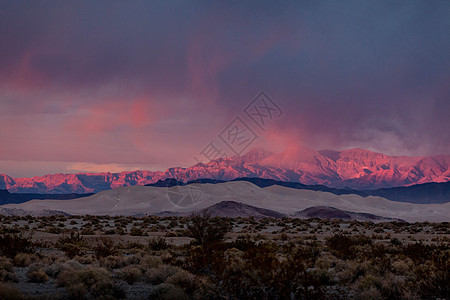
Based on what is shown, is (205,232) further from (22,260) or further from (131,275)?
(131,275)

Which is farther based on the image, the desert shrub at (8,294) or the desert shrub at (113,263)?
the desert shrub at (113,263)

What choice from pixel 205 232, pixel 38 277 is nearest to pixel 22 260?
pixel 38 277

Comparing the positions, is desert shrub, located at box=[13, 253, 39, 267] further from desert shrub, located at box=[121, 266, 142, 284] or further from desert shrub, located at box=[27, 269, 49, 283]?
desert shrub, located at box=[121, 266, 142, 284]

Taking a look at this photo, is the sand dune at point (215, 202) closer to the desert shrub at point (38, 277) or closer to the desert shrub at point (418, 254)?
the desert shrub at point (418, 254)

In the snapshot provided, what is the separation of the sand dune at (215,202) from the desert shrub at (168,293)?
87320 millimetres

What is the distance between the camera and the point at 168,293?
8906mm

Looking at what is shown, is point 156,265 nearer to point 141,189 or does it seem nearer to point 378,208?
point 141,189

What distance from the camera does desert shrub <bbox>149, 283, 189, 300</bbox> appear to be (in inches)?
343

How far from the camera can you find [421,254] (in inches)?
643

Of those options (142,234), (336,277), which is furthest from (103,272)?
(142,234)

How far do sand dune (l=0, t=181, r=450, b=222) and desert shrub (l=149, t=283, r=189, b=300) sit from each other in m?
87.3

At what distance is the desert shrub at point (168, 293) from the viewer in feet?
28.6

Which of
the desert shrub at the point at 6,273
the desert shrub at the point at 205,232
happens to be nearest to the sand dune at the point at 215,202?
the desert shrub at the point at 205,232

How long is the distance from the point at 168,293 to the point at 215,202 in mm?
98871
